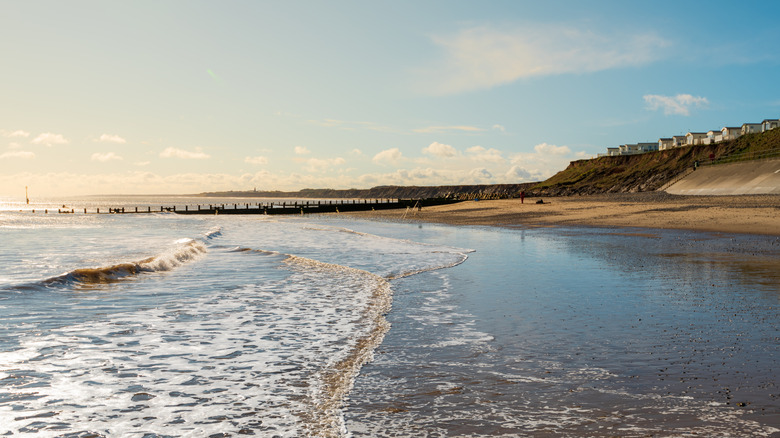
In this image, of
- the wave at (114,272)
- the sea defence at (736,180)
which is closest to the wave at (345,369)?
the wave at (114,272)

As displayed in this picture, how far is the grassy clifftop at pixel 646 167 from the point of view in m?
89.9

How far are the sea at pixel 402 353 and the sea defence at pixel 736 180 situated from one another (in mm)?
38914

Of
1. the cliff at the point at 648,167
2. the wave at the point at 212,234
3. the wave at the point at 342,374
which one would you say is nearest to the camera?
the wave at the point at 342,374

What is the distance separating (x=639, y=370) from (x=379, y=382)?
9.54ft

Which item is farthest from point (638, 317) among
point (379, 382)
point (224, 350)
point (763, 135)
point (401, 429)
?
point (763, 135)

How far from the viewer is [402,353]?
6.86 meters

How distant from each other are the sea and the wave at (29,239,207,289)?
13 centimetres

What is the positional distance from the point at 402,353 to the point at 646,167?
114 metres

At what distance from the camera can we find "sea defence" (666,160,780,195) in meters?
46.8

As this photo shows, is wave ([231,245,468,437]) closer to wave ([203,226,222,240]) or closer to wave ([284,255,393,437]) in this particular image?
wave ([284,255,393,437])

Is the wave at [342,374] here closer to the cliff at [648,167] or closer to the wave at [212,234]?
the wave at [212,234]

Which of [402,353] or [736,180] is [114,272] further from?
[736,180]

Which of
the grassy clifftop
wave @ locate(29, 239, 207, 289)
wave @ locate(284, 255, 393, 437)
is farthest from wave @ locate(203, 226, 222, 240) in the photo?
the grassy clifftop

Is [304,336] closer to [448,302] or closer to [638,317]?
[448,302]
